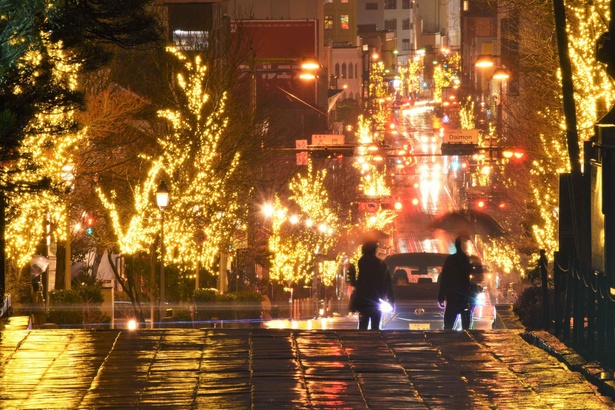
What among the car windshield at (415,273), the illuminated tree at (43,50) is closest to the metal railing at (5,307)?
the illuminated tree at (43,50)

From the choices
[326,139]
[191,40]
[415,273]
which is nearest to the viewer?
[415,273]

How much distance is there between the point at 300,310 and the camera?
2093 inches

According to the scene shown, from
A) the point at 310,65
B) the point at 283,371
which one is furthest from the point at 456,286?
the point at 310,65

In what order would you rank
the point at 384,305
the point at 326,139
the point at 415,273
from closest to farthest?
the point at 384,305
the point at 415,273
the point at 326,139

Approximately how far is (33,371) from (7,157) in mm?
2815

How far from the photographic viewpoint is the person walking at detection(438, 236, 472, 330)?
60.7 ft

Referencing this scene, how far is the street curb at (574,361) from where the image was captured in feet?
38.4

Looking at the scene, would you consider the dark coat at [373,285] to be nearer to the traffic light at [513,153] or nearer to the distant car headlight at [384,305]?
the distant car headlight at [384,305]

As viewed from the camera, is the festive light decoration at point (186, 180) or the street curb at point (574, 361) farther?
the festive light decoration at point (186, 180)

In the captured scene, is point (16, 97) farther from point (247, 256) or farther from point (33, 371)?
point (247, 256)

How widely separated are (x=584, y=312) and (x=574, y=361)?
1706 mm

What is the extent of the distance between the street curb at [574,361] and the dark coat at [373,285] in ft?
8.17

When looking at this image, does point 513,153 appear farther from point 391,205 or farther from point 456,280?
point 391,205

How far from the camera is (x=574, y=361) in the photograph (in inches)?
518
